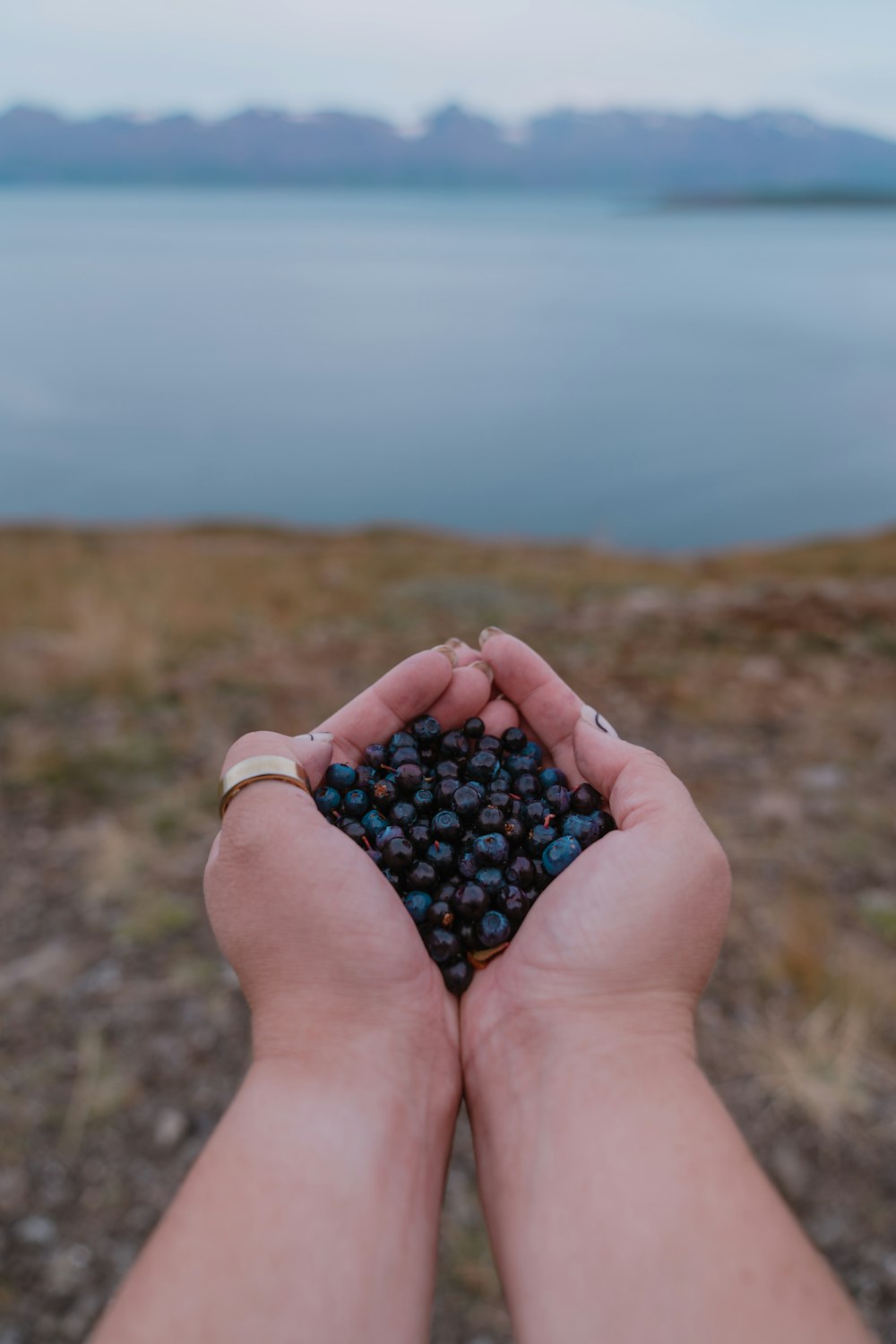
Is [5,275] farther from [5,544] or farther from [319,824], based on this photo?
[319,824]

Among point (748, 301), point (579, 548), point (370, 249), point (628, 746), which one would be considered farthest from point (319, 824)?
point (370, 249)

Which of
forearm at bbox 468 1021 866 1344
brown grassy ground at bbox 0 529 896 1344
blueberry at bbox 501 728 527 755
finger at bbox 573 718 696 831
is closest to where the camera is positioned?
forearm at bbox 468 1021 866 1344

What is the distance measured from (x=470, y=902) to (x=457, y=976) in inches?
7.2

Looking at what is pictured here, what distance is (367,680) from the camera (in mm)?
6969

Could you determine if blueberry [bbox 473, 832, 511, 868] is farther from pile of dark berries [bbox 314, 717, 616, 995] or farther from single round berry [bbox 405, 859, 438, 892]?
single round berry [bbox 405, 859, 438, 892]

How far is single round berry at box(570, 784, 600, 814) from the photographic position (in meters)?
2.43

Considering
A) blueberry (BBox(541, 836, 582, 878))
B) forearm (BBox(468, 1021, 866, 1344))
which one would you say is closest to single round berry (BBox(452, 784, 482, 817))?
blueberry (BBox(541, 836, 582, 878))

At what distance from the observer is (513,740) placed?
268 centimetres

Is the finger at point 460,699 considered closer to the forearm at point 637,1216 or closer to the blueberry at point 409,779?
the blueberry at point 409,779

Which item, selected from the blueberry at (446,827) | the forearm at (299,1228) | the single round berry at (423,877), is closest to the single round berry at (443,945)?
the single round berry at (423,877)

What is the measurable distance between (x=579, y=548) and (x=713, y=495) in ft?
66.5

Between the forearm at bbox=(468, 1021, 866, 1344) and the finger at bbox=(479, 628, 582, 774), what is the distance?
3.61 feet

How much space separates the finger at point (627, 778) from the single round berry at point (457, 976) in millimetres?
536

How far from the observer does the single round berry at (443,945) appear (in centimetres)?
217
